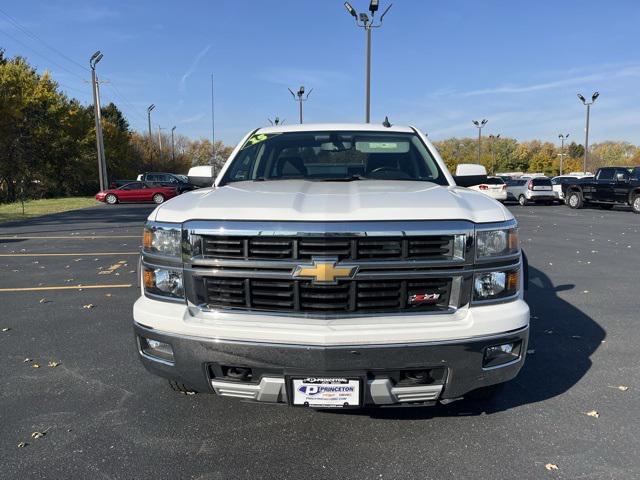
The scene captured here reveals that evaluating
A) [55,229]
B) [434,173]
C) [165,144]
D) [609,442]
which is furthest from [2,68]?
[165,144]

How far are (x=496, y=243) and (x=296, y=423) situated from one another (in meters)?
1.57

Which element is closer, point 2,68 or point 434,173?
point 434,173

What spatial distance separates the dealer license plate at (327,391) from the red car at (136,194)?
28851 mm

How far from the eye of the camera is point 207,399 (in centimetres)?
331

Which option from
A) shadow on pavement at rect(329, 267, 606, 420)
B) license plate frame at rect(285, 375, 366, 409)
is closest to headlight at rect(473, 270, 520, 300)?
license plate frame at rect(285, 375, 366, 409)

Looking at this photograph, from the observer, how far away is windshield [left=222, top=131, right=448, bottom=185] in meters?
4.16

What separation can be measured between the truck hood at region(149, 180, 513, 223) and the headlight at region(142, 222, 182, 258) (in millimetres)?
48

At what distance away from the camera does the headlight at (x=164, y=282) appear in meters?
2.67

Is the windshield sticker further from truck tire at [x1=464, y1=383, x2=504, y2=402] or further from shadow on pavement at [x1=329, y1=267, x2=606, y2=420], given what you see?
truck tire at [x1=464, y1=383, x2=504, y2=402]

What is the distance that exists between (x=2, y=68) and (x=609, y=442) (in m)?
35.3

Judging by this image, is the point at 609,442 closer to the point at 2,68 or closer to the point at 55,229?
the point at 55,229

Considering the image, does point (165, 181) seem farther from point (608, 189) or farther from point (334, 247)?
point (334, 247)

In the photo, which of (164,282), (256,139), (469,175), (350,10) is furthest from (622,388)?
(350,10)

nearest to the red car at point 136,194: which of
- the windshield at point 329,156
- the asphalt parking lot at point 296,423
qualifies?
the asphalt parking lot at point 296,423
